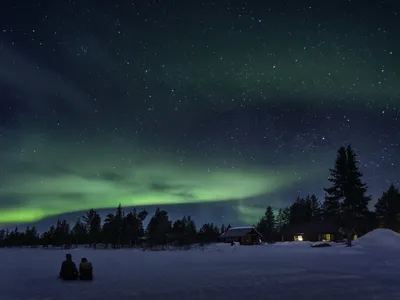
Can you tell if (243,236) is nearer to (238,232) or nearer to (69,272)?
(238,232)

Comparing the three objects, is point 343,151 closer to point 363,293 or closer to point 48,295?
point 363,293

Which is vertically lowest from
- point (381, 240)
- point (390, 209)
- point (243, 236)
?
point (381, 240)

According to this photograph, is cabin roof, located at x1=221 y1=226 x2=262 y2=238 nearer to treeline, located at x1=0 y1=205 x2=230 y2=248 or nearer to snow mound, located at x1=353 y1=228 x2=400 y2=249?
treeline, located at x1=0 y1=205 x2=230 y2=248

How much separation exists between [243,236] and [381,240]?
1641 inches

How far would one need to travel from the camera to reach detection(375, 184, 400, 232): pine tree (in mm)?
101169

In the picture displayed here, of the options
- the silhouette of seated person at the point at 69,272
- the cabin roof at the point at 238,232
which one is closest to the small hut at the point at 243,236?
the cabin roof at the point at 238,232

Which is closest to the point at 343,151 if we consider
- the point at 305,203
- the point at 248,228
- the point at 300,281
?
the point at 248,228

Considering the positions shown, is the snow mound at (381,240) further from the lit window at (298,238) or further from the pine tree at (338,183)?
the lit window at (298,238)

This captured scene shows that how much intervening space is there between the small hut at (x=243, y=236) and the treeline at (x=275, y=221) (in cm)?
945

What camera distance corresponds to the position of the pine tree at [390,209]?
10117 centimetres

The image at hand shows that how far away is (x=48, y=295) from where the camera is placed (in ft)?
44.0

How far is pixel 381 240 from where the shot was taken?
51.2 meters

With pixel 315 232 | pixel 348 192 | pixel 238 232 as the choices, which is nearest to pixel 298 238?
pixel 315 232

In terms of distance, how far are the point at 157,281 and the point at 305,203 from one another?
145043 mm
